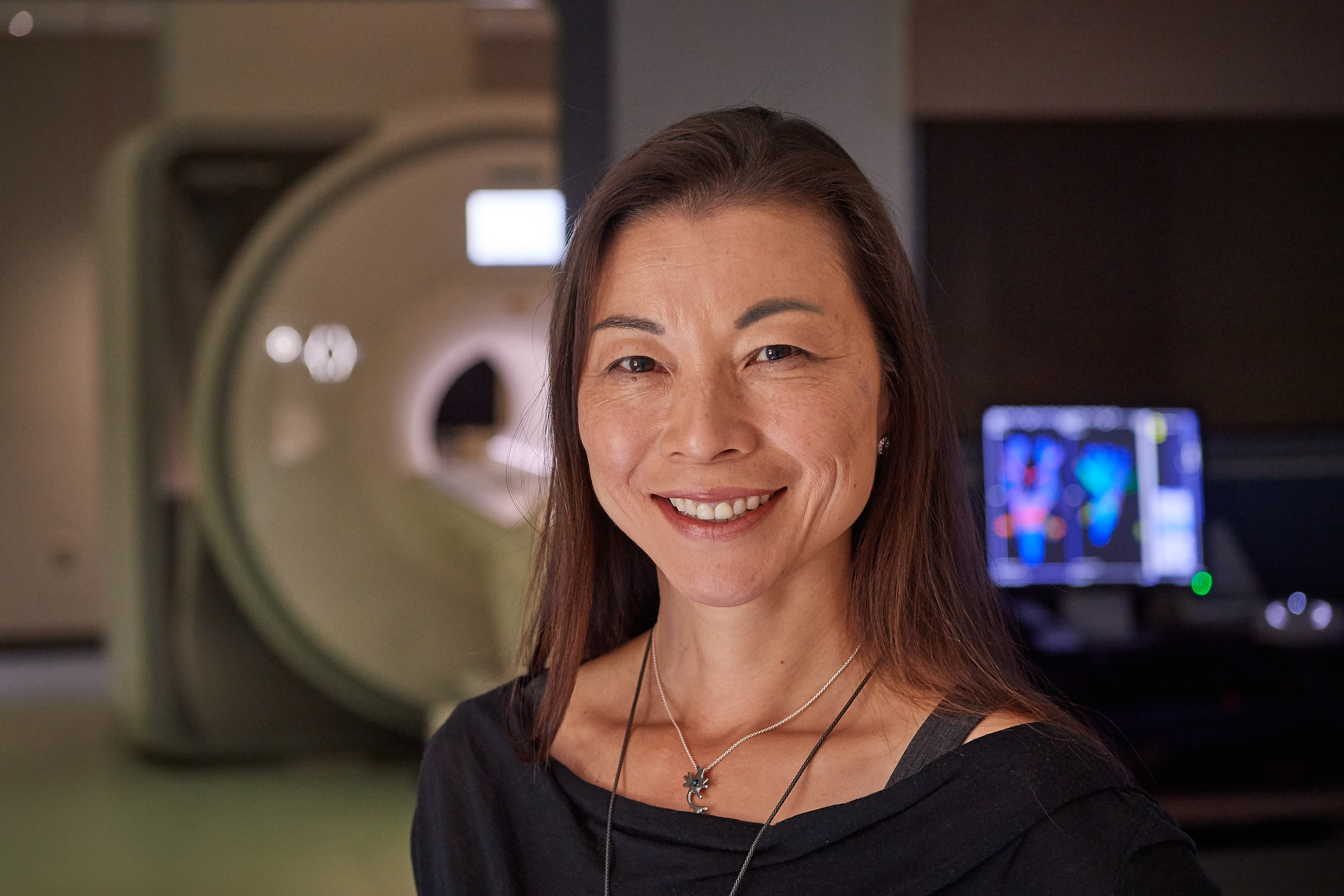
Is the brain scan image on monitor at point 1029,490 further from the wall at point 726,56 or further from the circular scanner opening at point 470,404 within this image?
the circular scanner opening at point 470,404

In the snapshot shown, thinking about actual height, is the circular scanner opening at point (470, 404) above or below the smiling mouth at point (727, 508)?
below

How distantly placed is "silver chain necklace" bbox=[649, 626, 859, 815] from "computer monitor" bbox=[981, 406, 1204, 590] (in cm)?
136

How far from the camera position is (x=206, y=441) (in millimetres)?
3895

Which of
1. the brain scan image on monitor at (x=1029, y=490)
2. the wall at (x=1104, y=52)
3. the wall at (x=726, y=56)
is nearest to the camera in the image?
the wall at (x=726, y=56)

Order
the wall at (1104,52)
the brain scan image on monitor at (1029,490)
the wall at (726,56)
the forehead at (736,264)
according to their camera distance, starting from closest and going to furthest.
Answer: the forehead at (736,264) → the wall at (726,56) → the wall at (1104,52) → the brain scan image on monitor at (1029,490)

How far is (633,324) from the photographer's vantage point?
95 centimetres

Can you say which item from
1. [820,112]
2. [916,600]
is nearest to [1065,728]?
[916,600]

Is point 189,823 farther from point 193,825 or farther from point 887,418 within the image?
point 887,418

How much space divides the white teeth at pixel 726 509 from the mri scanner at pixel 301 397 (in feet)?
9.59

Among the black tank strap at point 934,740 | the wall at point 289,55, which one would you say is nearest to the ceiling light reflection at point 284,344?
the wall at point 289,55

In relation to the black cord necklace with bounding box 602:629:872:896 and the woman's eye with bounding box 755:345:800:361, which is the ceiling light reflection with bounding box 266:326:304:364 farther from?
the woman's eye with bounding box 755:345:800:361

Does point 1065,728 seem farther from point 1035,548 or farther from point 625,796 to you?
point 1035,548

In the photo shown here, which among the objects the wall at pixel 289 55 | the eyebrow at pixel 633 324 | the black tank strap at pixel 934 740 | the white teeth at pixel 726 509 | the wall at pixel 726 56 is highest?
the wall at pixel 289 55

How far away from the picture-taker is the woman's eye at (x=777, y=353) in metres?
0.92
